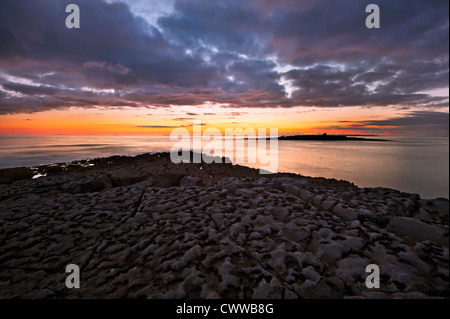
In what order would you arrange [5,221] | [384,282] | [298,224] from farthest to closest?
[5,221] → [298,224] → [384,282]

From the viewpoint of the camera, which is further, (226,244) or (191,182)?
(191,182)

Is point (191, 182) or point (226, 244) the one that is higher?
point (191, 182)

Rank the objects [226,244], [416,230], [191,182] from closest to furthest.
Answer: [226,244]
[416,230]
[191,182]

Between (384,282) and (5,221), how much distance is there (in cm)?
746

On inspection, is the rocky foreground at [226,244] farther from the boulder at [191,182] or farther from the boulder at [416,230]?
the boulder at [191,182]

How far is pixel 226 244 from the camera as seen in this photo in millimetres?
3545

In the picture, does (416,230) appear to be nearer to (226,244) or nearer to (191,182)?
(226,244)

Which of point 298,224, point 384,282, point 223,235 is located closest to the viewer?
point 384,282

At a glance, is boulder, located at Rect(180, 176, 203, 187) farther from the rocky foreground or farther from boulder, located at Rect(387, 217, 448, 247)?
boulder, located at Rect(387, 217, 448, 247)

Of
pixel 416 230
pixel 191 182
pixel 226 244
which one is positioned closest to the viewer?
pixel 226 244

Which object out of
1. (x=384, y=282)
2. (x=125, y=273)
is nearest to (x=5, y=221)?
(x=125, y=273)

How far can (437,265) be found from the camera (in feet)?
9.66

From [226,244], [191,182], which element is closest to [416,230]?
[226,244]
